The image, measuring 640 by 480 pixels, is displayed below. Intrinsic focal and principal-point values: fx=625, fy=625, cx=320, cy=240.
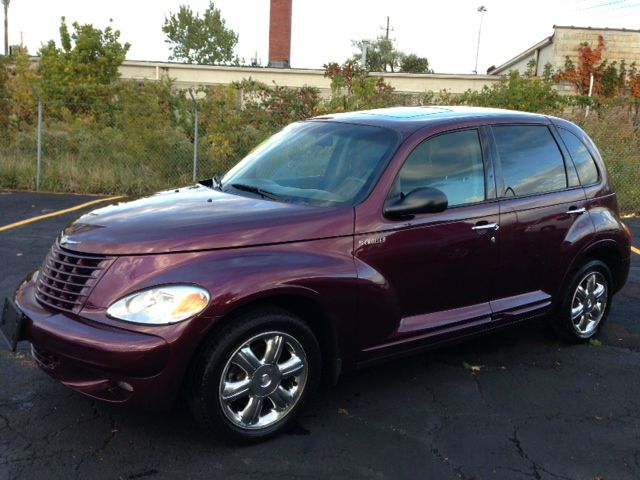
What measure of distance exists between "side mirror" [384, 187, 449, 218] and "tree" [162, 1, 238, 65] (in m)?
63.6

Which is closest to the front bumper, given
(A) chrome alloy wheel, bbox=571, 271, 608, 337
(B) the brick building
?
(A) chrome alloy wheel, bbox=571, 271, 608, 337

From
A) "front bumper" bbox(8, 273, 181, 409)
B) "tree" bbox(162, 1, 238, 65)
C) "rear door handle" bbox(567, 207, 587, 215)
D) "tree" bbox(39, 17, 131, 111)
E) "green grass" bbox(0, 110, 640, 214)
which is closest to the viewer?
"front bumper" bbox(8, 273, 181, 409)

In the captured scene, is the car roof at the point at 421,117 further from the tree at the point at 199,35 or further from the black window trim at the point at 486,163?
the tree at the point at 199,35

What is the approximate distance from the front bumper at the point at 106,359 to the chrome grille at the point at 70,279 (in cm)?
7

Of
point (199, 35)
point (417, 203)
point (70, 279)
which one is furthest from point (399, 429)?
point (199, 35)

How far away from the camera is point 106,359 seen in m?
2.97

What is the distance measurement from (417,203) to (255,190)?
1.07m

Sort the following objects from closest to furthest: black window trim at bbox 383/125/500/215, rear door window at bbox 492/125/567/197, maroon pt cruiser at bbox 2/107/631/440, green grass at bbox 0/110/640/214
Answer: maroon pt cruiser at bbox 2/107/631/440
black window trim at bbox 383/125/500/215
rear door window at bbox 492/125/567/197
green grass at bbox 0/110/640/214

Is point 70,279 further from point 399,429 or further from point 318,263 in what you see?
point 399,429

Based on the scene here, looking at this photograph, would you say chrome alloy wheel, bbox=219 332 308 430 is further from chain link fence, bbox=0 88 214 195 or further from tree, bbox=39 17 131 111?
tree, bbox=39 17 131 111

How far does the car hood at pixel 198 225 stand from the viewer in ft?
10.5

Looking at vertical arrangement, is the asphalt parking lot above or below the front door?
below

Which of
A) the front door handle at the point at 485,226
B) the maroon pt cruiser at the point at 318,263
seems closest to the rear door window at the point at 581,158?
the maroon pt cruiser at the point at 318,263

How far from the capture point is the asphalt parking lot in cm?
318
